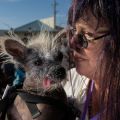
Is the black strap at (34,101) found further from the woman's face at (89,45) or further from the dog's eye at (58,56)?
the woman's face at (89,45)

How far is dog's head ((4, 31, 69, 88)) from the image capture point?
1913 millimetres

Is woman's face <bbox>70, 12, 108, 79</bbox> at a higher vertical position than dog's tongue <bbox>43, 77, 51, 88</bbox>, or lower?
higher

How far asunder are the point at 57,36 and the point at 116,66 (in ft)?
2.86

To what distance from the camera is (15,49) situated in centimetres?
204

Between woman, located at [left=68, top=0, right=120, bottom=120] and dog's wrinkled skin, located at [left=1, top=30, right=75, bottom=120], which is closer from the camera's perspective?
woman, located at [left=68, top=0, right=120, bottom=120]

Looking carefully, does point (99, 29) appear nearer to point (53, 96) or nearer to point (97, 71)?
point (97, 71)

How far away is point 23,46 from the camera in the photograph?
2.08 metres

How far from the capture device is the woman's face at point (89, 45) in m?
1.37

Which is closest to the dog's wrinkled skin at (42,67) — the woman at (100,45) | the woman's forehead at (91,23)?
the woman at (100,45)

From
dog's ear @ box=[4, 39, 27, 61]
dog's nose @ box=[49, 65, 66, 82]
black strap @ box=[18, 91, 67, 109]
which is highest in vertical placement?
dog's ear @ box=[4, 39, 27, 61]

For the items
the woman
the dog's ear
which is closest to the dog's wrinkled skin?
the dog's ear

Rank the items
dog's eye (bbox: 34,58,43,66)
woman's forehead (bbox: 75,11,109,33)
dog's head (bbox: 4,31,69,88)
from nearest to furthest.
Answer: woman's forehead (bbox: 75,11,109,33), dog's head (bbox: 4,31,69,88), dog's eye (bbox: 34,58,43,66)

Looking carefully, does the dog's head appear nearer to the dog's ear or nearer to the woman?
the dog's ear

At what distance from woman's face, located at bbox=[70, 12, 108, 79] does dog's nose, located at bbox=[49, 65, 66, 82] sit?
40 cm
